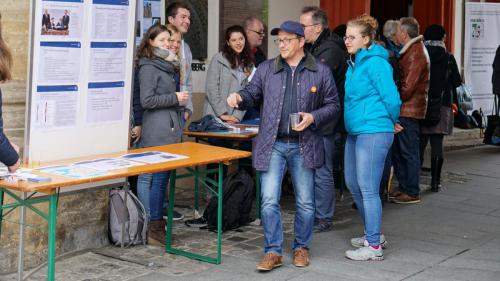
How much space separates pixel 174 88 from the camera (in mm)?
7090

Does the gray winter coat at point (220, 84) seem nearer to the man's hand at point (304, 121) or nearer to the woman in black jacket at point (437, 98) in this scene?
the woman in black jacket at point (437, 98)

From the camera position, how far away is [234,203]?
24.5 feet

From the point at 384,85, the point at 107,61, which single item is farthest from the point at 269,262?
the point at 107,61

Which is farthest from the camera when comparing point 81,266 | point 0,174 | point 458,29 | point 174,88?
point 458,29

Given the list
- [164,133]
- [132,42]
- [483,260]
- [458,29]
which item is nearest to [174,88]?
[164,133]

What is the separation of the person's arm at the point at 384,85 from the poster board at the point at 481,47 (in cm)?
817

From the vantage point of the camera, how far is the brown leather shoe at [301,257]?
6.34 meters

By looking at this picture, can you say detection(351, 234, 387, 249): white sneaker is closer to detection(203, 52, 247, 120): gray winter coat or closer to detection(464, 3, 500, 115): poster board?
detection(203, 52, 247, 120): gray winter coat

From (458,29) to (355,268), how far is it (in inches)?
349

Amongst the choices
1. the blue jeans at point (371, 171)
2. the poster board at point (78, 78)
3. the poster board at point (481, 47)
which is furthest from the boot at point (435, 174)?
the poster board at point (481, 47)

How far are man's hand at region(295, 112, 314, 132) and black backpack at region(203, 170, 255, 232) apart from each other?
1622 mm

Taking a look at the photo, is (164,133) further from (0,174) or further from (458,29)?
(458,29)

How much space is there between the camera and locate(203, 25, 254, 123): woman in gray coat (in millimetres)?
8508

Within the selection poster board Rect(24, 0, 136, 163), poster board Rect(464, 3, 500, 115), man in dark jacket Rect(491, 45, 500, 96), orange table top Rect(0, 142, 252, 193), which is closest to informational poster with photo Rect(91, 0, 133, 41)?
poster board Rect(24, 0, 136, 163)
